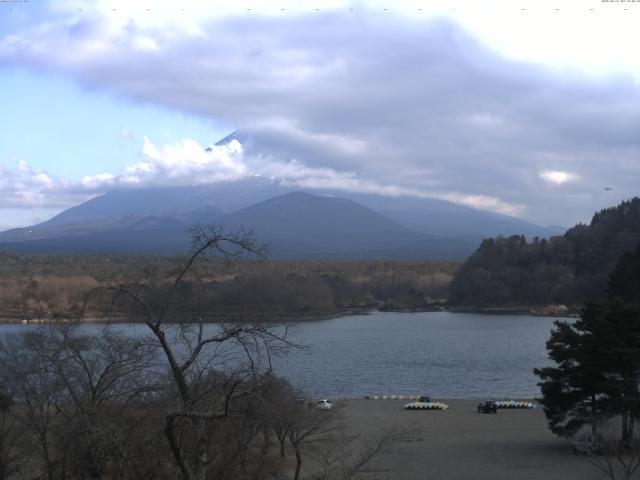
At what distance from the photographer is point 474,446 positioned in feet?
60.1

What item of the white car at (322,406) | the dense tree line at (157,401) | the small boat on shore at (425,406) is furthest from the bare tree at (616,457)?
the small boat on shore at (425,406)

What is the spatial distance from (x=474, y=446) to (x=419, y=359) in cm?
2049

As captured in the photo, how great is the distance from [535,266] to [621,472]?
65.9m

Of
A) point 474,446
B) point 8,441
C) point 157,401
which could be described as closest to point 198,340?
point 157,401

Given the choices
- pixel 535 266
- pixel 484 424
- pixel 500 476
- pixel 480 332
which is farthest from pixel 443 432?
pixel 535 266

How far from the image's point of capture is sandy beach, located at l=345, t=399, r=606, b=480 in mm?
14953

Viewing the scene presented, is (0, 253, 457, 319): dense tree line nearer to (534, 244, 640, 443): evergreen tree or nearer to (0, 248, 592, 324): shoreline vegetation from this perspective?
(0, 248, 592, 324): shoreline vegetation

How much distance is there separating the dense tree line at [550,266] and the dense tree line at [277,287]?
6.90m

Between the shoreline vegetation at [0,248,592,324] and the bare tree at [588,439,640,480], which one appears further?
the shoreline vegetation at [0,248,592,324]

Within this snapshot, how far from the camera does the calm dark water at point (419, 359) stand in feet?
98.7

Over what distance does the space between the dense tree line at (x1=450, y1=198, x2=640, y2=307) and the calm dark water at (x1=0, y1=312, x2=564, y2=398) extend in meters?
12.6

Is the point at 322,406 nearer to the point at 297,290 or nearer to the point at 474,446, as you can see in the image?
the point at 474,446

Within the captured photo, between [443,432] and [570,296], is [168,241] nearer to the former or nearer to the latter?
[570,296]

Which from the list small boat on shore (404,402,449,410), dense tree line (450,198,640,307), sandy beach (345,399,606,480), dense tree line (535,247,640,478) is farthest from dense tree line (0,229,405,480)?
dense tree line (450,198,640,307)
